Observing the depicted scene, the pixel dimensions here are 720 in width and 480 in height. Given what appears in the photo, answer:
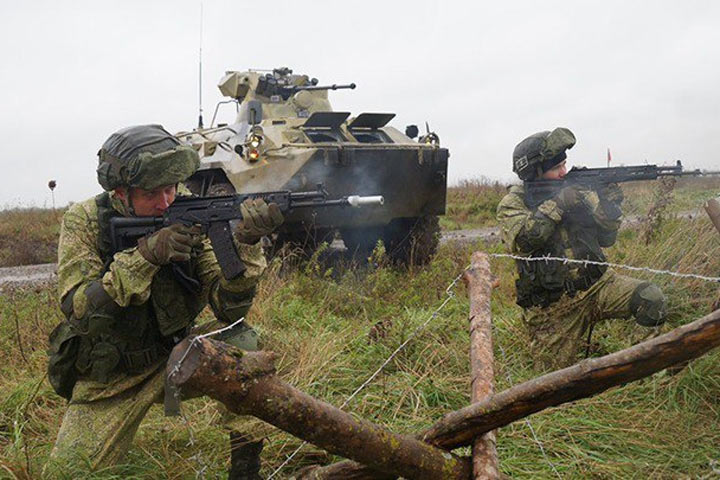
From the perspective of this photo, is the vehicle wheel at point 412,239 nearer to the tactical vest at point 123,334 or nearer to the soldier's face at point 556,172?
the soldier's face at point 556,172

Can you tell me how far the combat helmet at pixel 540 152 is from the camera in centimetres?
418

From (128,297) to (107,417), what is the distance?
57 centimetres

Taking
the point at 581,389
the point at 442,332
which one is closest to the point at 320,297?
the point at 442,332

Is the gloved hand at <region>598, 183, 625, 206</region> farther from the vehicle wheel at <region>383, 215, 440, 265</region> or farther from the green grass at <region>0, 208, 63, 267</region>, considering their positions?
the green grass at <region>0, 208, 63, 267</region>

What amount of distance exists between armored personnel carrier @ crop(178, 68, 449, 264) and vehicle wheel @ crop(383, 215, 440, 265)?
0.5 inches

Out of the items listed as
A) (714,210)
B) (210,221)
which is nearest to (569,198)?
(714,210)

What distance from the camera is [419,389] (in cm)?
351

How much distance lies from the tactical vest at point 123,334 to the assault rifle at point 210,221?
14cm

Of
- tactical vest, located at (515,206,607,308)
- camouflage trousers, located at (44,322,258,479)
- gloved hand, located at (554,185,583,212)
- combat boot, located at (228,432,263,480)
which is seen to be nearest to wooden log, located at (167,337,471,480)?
combat boot, located at (228,432,263,480)

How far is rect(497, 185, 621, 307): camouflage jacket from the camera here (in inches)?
161

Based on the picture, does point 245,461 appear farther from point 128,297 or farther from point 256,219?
point 256,219

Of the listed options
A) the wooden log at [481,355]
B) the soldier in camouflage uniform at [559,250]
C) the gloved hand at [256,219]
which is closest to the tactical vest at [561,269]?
the soldier in camouflage uniform at [559,250]

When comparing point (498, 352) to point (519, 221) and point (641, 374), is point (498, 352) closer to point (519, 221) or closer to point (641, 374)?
point (519, 221)

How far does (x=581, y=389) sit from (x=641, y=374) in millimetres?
158
